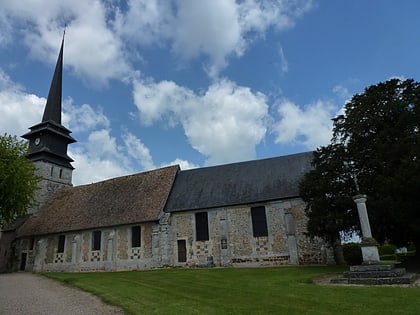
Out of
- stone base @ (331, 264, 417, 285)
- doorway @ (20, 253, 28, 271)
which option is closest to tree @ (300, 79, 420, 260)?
stone base @ (331, 264, 417, 285)

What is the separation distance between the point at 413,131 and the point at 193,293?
11224 mm

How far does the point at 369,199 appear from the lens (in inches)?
528

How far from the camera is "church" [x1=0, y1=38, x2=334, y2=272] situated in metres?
20.1

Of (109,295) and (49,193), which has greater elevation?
(49,193)

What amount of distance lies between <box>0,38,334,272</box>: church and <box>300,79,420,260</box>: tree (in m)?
4.70

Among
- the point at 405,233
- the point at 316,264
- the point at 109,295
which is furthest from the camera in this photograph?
the point at 316,264

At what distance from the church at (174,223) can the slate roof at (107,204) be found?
3.9 inches

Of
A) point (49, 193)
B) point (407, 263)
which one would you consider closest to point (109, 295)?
point (407, 263)

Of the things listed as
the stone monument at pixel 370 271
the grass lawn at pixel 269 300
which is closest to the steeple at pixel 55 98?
the grass lawn at pixel 269 300

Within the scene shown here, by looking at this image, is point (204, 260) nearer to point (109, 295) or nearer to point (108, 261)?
point (108, 261)

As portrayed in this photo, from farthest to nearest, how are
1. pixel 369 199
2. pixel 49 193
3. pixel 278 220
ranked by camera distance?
pixel 49 193 < pixel 278 220 < pixel 369 199

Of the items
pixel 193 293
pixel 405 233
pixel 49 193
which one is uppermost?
pixel 49 193

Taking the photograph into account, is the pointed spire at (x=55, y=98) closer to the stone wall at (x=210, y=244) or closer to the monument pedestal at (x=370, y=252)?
the stone wall at (x=210, y=244)

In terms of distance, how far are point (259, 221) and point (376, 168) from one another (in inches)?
344
